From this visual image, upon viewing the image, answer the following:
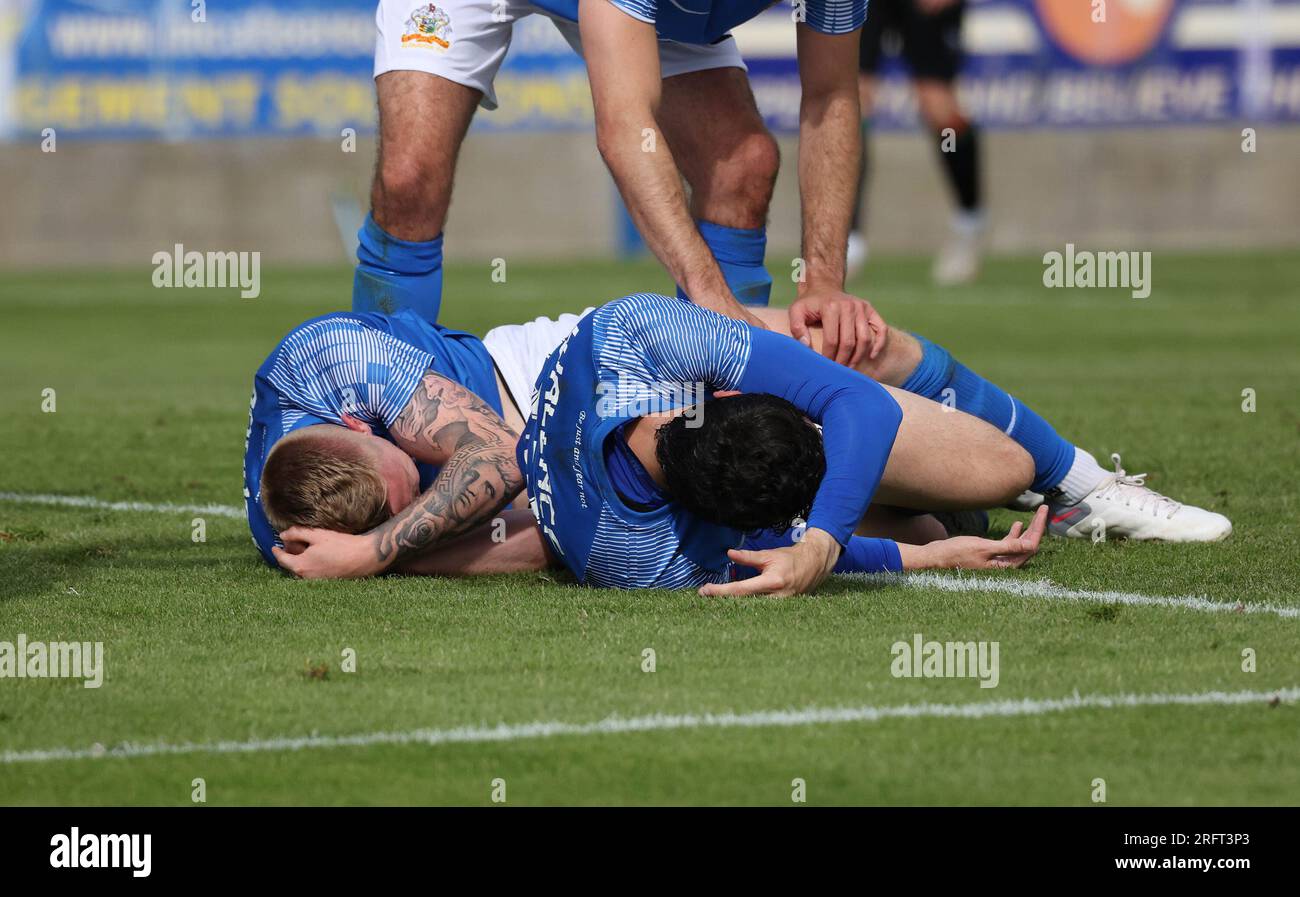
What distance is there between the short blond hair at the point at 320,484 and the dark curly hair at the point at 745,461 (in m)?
0.84

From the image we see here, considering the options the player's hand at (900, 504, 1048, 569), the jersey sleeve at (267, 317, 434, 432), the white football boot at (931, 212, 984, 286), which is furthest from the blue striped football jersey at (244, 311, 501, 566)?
the white football boot at (931, 212, 984, 286)

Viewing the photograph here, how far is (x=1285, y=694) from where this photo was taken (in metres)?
3.71

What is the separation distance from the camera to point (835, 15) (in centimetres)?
577

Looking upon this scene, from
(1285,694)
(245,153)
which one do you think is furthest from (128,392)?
(245,153)

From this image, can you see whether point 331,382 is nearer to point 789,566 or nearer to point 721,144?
point 789,566

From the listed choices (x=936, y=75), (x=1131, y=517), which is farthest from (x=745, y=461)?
(x=936, y=75)

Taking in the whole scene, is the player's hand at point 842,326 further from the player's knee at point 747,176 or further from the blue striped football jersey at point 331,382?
the player's knee at point 747,176

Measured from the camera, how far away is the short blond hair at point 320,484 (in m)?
4.82

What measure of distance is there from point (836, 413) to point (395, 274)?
2215 millimetres

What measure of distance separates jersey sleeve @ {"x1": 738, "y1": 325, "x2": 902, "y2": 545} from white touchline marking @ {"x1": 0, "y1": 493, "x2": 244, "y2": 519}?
237 centimetres

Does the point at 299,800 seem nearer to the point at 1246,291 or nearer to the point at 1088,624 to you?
the point at 1088,624

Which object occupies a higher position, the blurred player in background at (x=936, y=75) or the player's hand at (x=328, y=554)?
the blurred player in background at (x=936, y=75)

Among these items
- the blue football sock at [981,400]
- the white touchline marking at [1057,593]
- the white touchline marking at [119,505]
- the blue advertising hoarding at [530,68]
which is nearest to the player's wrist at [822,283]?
the blue football sock at [981,400]
